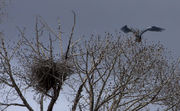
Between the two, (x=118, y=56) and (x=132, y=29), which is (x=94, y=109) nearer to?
(x=118, y=56)

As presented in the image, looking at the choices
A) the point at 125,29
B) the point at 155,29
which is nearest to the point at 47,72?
the point at 125,29

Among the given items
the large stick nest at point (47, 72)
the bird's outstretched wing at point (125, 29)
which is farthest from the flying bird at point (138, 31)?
the large stick nest at point (47, 72)

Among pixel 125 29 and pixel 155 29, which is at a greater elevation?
pixel 155 29

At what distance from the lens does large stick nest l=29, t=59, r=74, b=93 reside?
8.98 metres

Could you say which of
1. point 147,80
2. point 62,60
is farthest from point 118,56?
point 62,60

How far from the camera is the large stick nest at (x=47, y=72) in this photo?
29.5 ft

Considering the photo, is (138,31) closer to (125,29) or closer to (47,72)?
(125,29)

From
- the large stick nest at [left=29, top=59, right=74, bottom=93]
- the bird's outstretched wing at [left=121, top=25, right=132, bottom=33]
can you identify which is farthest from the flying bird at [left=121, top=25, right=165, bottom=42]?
the large stick nest at [left=29, top=59, right=74, bottom=93]

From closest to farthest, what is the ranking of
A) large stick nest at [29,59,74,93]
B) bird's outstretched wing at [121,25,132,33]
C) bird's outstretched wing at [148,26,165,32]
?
large stick nest at [29,59,74,93] < bird's outstretched wing at [121,25,132,33] < bird's outstretched wing at [148,26,165,32]

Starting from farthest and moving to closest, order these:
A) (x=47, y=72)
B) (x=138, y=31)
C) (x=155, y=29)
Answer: (x=155, y=29), (x=138, y=31), (x=47, y=72)

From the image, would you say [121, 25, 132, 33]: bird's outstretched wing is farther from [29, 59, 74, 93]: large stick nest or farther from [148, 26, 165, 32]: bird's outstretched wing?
[29, 59, 74, 93]: large stick nest

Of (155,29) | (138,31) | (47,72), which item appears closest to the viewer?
(47,72)

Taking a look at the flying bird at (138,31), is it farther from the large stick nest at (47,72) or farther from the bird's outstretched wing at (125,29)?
the large stick nest at (47,72)

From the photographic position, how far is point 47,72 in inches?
349
